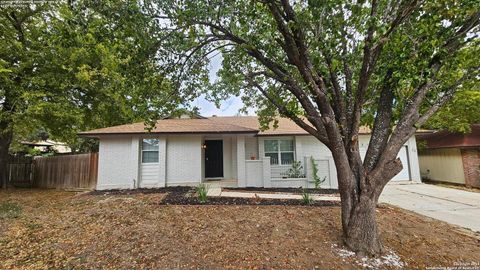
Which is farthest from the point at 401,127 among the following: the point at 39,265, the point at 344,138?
the point at 39,265

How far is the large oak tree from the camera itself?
366 centimetres

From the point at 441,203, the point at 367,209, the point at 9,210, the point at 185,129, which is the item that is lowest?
the point at 441,203

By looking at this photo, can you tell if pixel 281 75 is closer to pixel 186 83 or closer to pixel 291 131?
pixel 186 83

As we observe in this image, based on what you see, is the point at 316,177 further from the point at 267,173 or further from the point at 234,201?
the point at 234,201

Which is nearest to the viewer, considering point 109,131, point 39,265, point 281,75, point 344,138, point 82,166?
point 39,265

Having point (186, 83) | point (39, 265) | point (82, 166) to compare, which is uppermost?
point (186, 83)

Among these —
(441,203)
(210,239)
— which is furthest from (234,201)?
(441,203)

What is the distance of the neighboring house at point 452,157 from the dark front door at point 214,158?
12.2 m

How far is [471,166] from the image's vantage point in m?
10.9

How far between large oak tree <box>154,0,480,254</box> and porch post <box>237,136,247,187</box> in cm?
612

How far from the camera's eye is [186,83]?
591 centimetres

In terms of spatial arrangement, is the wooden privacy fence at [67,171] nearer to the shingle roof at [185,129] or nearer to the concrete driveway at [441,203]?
the shingle roof at [185,129]

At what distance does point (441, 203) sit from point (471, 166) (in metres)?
5.69

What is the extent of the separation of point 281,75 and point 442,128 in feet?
40.8
